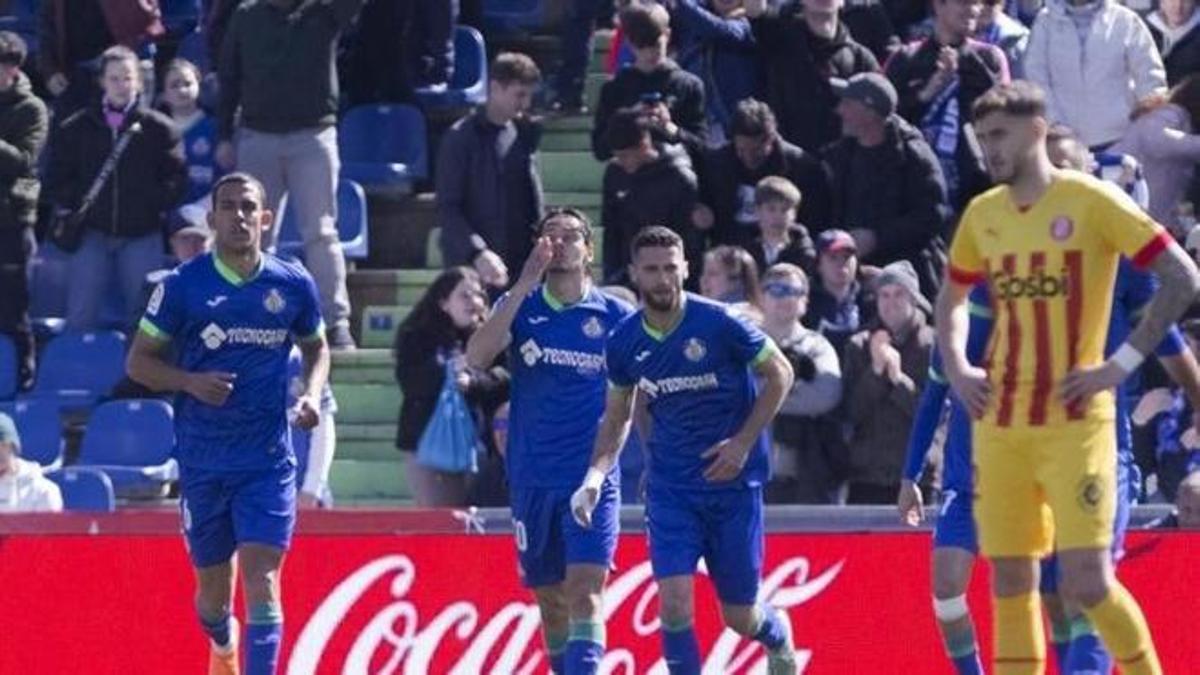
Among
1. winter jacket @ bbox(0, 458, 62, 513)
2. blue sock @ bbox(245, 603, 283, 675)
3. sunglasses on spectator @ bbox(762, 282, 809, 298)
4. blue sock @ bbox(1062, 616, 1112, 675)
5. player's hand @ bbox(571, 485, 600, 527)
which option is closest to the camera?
blue sock @ bbox(1062, 616, 1112, 675)

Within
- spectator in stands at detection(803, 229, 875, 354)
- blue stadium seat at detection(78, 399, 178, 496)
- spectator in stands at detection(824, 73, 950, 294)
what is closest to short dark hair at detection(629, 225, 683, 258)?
spectator in stands at detection(803, 229, 875, 354)

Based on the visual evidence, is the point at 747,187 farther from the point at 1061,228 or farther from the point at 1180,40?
the point at 1061,228

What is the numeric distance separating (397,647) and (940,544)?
3.23m

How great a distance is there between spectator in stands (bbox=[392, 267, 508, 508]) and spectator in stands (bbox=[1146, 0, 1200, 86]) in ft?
13.5

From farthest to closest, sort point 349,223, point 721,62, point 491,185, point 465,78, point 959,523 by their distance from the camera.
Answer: point 465,78, point 349,223, point 721,62, point 491,185, point 959,523

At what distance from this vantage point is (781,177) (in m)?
18.4

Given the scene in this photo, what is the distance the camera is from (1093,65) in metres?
18.6

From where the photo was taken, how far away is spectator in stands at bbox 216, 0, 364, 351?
1953cm

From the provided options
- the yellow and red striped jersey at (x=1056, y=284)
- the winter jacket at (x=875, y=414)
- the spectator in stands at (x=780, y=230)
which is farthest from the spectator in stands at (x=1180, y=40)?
the yellow and red striped jersey at (x=1056, y=284)

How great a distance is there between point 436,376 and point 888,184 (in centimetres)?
253

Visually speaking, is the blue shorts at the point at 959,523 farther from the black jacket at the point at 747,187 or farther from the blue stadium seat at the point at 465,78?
the blue stadium seat at the point at 465,78

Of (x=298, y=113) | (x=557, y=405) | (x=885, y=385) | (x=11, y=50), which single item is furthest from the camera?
(x=11, y=50)

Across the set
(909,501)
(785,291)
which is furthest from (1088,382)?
(785,291)

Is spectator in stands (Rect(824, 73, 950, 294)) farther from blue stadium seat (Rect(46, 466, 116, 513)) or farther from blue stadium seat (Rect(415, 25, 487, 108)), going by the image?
blue stadium seat (Rect(46, 466, 116, 513))
